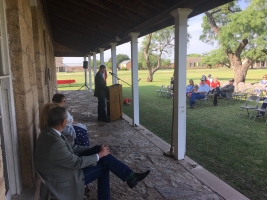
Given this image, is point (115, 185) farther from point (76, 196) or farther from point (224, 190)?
point (224, 190)

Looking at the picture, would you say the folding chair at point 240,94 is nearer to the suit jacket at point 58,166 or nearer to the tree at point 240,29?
the tree at point 240,29

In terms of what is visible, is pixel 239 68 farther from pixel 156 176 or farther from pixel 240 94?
pixel 156 176

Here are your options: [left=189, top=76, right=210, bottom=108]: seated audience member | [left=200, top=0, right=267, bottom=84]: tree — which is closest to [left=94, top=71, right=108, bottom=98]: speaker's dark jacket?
[left=189, top=76, right=210, bottom=108]: seated audience member

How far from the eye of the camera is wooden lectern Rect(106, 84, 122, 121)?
21.3 ft

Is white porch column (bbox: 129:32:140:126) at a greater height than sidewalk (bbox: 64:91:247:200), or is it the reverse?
white porch column (bbox: 129:32:140:126)

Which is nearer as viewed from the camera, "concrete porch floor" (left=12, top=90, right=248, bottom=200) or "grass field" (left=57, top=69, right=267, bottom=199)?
"concrete porch floor" (left=12, top=90, right=248, bottom=200)

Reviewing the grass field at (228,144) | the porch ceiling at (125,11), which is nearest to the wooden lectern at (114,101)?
the grass field at (228,144)

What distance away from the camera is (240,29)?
13406 mm

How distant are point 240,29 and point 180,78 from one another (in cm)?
1155

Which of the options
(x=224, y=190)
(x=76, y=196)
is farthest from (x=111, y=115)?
(x=76, y=196)

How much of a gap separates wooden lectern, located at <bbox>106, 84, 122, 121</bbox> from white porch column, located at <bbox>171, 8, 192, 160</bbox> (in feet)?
9.48

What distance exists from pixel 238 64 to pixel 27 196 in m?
15.5

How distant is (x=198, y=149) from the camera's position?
444cm

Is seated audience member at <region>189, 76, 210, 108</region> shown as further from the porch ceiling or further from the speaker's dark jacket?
the porch ceiling
